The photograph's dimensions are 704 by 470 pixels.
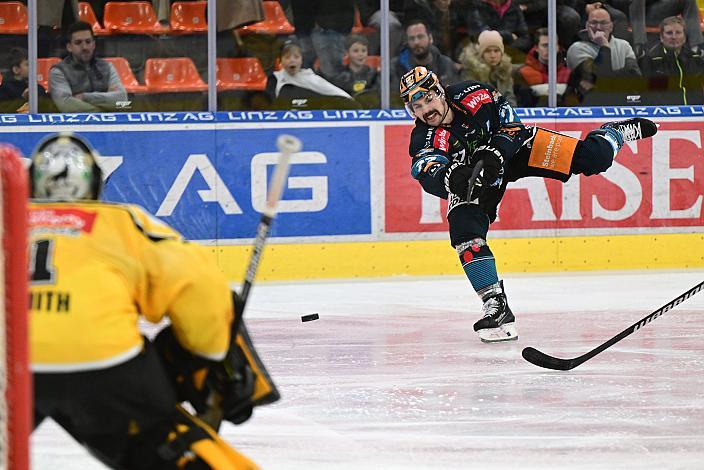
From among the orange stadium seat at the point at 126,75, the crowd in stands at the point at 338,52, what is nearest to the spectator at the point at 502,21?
the crowd in stands at the point at 338,52

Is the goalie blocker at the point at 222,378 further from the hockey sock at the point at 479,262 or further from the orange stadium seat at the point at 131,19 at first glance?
the orange stadium seat at the point at 131,19

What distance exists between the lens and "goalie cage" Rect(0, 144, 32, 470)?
5.31 feet

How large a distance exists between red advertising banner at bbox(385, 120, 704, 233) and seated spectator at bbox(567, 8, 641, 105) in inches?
8.2

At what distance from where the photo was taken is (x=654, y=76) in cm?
743

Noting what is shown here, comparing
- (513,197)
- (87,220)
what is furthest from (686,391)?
(513,197)

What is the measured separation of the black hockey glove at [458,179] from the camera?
4891 mm

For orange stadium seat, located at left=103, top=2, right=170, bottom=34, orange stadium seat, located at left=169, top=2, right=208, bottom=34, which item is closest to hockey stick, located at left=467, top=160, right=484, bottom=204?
orange stadium seat, located at left=169, top=2, right=208, bottom=34

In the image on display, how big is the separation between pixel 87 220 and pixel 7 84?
5.02m

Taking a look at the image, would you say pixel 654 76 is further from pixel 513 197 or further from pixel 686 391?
pixel 686 391

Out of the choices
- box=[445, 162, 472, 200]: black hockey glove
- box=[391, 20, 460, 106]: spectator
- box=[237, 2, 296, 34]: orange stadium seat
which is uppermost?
box=[237, 2, 296, 34]: orange stadium seat

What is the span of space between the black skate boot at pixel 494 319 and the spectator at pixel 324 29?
2451 mm

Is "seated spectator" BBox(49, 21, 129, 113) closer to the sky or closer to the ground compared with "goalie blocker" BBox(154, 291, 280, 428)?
closer to the sky

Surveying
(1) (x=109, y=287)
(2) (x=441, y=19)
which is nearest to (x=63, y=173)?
(1) (x=109, y=287)

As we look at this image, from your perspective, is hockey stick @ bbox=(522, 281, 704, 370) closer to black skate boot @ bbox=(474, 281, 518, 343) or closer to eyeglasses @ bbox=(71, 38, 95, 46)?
black skate boot @ bbox=(474, 281, 518, 343)
